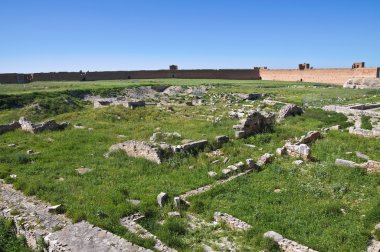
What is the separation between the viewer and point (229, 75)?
6906 cm

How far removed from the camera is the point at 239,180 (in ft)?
34.8

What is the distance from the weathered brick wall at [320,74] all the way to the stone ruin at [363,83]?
247 centimetres

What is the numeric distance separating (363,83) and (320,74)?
1280 centimetres

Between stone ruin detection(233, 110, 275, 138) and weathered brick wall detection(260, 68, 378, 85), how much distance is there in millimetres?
37540

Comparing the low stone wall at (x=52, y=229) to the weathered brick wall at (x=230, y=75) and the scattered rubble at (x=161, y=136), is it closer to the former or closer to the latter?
the scattered rubble at (x=161, y=136)

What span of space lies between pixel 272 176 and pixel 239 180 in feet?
3.82

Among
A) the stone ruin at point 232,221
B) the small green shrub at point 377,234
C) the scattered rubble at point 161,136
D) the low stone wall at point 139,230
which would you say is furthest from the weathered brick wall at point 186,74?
the small green shrub at point 377,234

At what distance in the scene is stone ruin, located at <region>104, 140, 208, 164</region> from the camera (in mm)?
12547

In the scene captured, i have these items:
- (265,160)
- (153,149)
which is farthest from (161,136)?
(265,160)

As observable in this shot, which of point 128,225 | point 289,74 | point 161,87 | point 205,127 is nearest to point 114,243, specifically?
point 128,225

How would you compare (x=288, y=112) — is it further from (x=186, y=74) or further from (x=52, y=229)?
(x=186, y=74)

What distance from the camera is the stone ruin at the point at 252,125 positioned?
16266 mm

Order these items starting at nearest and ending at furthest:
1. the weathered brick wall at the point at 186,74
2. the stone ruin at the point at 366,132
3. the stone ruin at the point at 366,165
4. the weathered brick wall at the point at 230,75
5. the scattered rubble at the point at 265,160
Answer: the stone ruin at the point at 366,165
the scattered rubble at the point at 265,160
the stone ruin at the point at 366,132
the weathered brick wall at the point at 230,75
the weathered brick wall at the point at 186,74

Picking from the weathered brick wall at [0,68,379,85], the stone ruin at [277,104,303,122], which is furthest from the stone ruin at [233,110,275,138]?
the weathered brick wall at [0,68,379,85]
